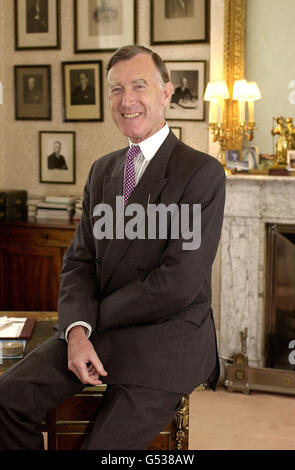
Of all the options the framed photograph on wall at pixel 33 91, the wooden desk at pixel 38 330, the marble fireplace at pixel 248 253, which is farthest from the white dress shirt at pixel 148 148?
the framed photograph on wall at pixel 33 91

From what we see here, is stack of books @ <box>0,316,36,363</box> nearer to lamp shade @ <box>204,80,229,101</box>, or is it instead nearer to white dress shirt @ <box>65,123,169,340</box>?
white dress shirt @ <box>65,123,169,340</box>

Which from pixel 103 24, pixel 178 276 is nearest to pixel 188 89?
pixel 103 24

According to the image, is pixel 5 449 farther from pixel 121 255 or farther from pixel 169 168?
pixel 169 168

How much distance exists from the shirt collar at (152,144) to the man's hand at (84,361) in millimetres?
679

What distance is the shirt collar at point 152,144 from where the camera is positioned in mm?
2254

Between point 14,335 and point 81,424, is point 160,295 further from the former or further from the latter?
point 14,335

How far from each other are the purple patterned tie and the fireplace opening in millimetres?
2334

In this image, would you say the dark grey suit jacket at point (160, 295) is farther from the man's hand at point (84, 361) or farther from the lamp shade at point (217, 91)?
the lamp shade at point (217, 91)

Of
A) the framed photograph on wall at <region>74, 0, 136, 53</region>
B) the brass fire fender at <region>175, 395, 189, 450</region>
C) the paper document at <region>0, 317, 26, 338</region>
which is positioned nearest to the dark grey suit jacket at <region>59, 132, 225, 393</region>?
the brass fire fender at <region>175, 395, 189, 450</region>

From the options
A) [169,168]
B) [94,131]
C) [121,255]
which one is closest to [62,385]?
[121,255]

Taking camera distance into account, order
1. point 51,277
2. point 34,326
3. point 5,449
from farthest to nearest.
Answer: point 51,277, point 34,326, point 5,449

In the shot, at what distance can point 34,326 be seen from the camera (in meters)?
2.68

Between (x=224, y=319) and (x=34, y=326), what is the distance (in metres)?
2.18

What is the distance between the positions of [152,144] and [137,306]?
59cm
